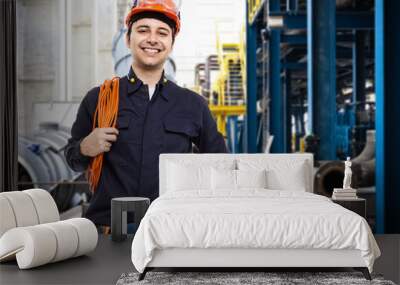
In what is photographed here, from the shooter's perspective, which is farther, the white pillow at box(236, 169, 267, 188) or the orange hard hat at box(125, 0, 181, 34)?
the orange hard hat at box(125, 0, 181, 34)

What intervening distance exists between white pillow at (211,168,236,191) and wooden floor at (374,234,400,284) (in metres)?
1.25

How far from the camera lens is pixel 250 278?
12.2ft

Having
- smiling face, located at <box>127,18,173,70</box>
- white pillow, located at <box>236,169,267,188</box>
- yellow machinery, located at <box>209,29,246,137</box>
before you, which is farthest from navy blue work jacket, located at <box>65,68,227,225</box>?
white pillow, located at <box>236,169,267,188</box>

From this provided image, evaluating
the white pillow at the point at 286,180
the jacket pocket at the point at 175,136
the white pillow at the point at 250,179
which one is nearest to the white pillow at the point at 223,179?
the white pillow at the point at 250,179

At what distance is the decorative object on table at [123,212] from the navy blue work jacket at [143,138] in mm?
621

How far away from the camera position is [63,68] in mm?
6496

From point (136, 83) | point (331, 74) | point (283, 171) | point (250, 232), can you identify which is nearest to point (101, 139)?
point (136, 83)

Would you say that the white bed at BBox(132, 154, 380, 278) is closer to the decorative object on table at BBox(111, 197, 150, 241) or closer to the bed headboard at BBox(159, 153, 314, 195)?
the decorative object on table at BBox(111, 197, 150, 241)

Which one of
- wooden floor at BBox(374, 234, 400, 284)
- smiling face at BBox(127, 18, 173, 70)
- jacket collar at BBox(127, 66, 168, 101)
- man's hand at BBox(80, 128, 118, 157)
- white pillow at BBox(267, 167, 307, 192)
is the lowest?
wooden floor at BBox(374, 234, 400, 284)

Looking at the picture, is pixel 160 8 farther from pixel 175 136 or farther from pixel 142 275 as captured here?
pixel 142 275

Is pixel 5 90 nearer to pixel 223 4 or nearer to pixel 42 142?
pixel 42 142

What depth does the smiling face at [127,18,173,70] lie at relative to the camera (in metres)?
5.89

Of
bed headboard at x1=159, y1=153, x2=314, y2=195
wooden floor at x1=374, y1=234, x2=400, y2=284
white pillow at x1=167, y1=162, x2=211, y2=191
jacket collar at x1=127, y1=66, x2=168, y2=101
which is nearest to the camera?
wooden floor at x1=374, y1=234, x2=400, y2=284

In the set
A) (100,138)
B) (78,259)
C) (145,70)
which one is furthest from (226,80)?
(78,259)
